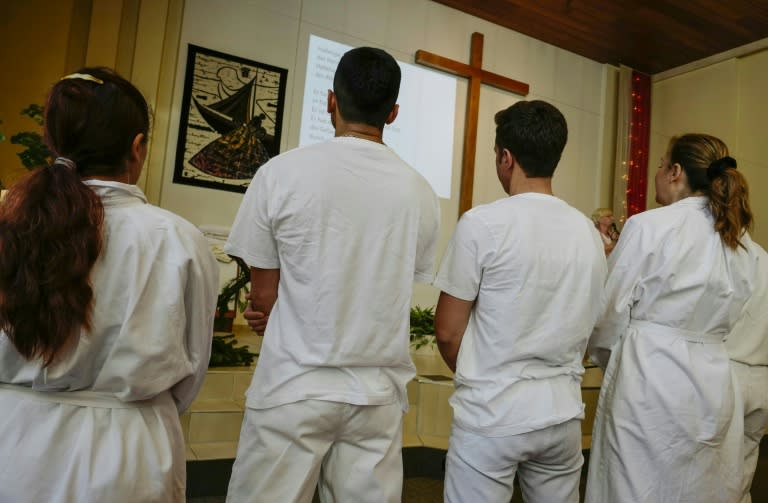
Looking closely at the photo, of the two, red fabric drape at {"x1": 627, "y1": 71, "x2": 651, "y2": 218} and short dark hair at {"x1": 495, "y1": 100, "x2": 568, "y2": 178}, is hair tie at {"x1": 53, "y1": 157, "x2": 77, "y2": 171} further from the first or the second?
red fabric drape at {"x1": 627, "y1": 71, "x2": 651, "y2": 218}

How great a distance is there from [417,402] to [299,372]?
234 cm

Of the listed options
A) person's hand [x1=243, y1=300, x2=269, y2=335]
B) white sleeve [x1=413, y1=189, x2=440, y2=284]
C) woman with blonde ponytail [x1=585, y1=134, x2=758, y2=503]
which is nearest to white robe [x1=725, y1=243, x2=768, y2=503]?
woman with blonde ponytail [x1=585, y1=134, x2=758, y2=503]

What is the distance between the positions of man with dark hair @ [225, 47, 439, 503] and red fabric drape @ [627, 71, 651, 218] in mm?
6452

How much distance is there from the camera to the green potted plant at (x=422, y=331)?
14.5ft

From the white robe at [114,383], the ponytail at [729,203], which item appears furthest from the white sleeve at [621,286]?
the white robe at [114,383]

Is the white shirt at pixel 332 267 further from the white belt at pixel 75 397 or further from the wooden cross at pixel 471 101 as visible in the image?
the wooden cross at pixel 471 101

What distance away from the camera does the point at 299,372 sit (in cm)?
112

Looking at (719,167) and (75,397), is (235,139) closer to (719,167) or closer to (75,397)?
(719,167)

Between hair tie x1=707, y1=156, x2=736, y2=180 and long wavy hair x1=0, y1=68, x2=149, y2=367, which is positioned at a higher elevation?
hair tie x1=707, y1=156, x2=736, y2=180

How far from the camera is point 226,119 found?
5082mm

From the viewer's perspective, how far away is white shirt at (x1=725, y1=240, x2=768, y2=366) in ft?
6.88

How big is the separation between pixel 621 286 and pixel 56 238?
1.49 m

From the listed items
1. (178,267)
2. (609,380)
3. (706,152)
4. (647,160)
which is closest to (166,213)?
(178,267)

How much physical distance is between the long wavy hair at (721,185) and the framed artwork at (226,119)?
392 centimetres
